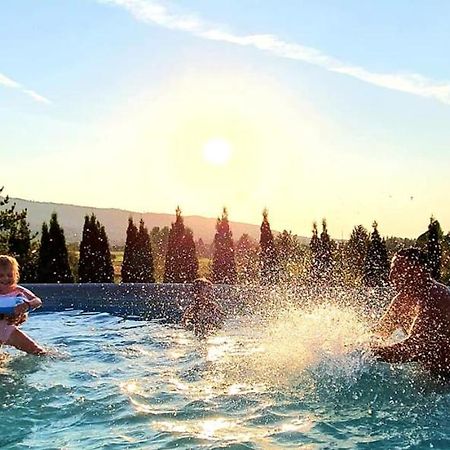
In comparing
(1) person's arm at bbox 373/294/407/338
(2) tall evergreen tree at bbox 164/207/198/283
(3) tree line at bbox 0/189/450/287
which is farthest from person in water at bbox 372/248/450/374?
(2) tall evergreen tree at bbox 164/207/198/283

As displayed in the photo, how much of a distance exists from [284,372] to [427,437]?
75.6 inches

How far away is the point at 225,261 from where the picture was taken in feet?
52.4

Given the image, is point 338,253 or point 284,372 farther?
point 338,253

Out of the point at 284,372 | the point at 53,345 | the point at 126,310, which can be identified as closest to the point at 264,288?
the point at 126,310

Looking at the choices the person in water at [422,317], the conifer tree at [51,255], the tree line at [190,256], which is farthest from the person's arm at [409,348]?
the conifer tree at [51,255]

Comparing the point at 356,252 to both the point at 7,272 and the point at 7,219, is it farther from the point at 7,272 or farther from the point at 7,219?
the point at 7,272

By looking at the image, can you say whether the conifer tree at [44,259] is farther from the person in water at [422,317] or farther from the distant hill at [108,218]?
the distant hill at [108,218]

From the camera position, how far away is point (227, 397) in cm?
516

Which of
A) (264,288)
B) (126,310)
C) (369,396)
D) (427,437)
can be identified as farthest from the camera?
(264,288)

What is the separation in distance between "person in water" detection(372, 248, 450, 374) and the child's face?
A: 350 centimetres

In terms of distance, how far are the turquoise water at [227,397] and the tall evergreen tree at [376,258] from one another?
23.3 ft

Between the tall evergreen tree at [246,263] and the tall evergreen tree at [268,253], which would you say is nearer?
the tall evergreen tree at [268,253]

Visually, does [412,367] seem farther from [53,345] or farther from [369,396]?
[53,345]

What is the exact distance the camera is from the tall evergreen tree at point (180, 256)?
624 inches
